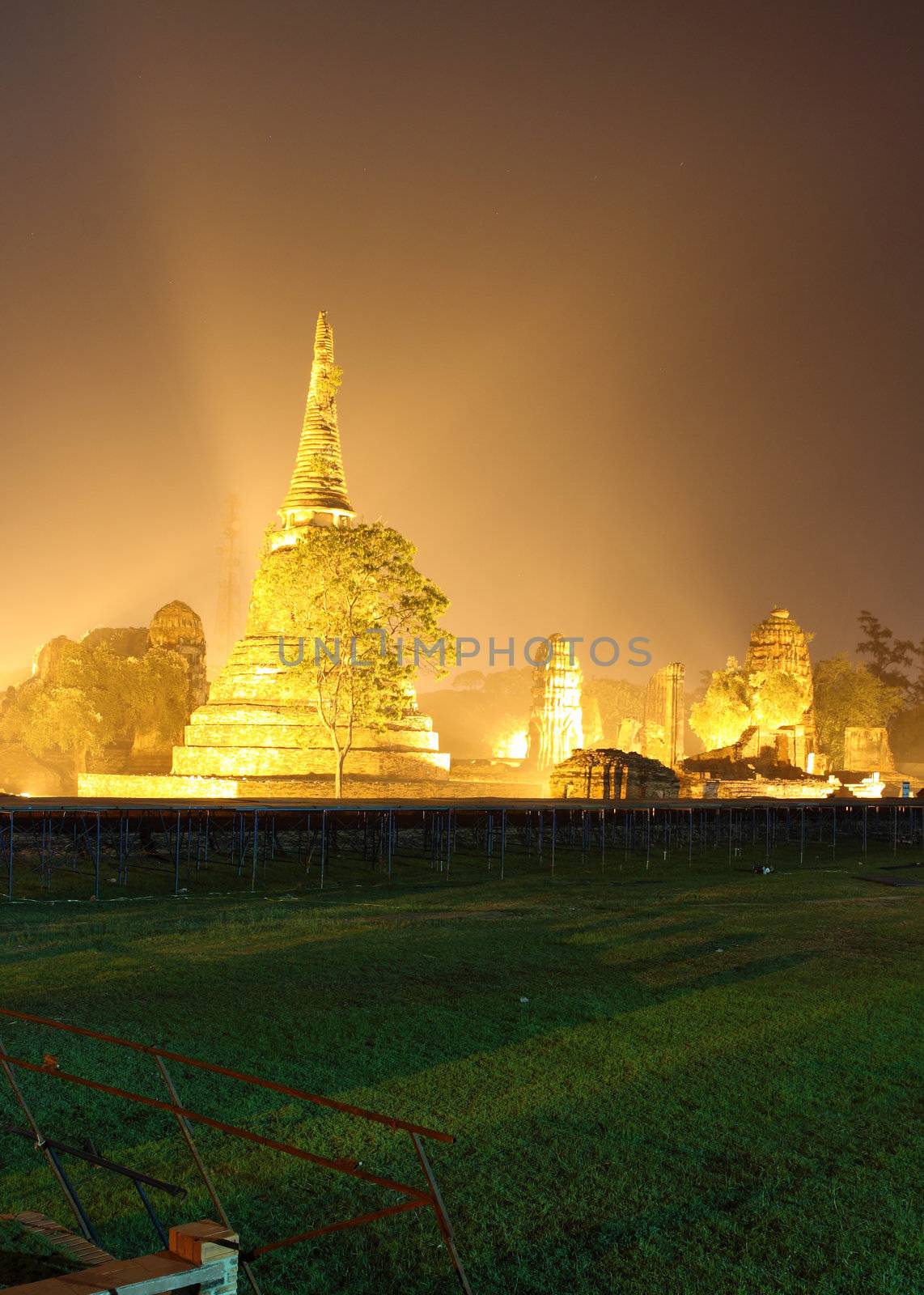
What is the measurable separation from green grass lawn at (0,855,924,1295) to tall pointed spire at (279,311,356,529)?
3450 centimetres

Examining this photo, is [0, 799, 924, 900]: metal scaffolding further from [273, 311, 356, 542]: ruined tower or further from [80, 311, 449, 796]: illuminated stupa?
[273, 311, 356, 542]: ruined tower

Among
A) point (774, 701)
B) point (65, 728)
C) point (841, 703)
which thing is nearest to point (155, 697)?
point (65, 728)

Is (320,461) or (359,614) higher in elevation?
(320,461)

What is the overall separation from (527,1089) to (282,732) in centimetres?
3482

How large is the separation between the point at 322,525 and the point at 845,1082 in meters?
41.7

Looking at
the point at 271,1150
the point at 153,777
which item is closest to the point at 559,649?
the point at 153,777

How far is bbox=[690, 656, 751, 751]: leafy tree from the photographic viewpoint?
6191 centimetres

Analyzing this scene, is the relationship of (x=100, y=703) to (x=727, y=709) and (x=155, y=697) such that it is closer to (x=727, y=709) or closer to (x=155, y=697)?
(x=155, y=697)

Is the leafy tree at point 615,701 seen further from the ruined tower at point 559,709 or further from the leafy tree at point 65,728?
the leafy tree at point 65,728

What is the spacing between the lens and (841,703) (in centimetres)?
7538

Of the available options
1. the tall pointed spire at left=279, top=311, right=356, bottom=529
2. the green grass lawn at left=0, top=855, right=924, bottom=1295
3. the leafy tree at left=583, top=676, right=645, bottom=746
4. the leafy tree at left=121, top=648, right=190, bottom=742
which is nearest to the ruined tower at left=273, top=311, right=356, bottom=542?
the tall pointed spire at left=279, top=311, right=356, bottom=529

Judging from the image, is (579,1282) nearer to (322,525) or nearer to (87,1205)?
(87,1205)

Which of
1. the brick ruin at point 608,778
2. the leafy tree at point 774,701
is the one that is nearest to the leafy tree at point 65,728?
the brick ruin at point 608,778

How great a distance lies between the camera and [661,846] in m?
32.8
